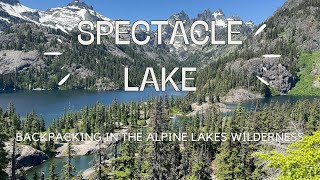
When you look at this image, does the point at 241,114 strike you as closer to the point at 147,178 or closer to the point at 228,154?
the point at 228,154

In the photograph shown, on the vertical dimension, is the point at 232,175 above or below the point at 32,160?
above

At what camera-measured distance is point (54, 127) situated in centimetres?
16462

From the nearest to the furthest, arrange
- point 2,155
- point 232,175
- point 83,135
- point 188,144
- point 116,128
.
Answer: point 2,155 < point 232,175 < point 188,144 < point 83,135 < point 116,128

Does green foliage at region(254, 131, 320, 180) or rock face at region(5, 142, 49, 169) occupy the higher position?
green foliage at region(254, 131, 320, 180)

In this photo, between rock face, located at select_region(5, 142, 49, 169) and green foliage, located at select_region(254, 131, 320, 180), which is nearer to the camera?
green foliage, located at select_region(254, 131, 320, 180)

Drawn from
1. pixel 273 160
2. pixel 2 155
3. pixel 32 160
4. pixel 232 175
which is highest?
pixel 273 160

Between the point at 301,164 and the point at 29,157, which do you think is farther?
the point at 29,157

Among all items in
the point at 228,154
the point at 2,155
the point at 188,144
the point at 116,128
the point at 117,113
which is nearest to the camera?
the point at 2,155

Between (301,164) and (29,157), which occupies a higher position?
(301,164)

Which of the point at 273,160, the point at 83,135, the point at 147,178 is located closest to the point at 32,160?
the point at 83,135

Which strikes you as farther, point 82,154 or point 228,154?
point 82,154

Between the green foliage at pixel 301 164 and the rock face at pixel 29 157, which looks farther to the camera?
the rock face at pixel 29 157

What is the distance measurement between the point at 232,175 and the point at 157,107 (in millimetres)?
27148

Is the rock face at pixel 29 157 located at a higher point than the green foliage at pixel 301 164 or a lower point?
lower
